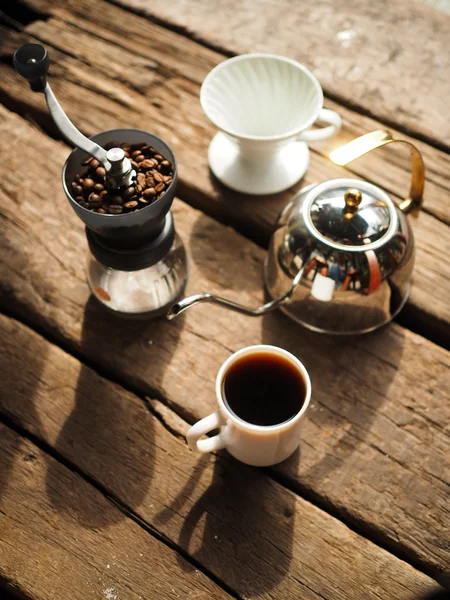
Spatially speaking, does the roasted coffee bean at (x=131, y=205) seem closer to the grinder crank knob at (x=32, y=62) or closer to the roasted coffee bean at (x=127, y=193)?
the roasted coffee bean at (x=127, y=193)

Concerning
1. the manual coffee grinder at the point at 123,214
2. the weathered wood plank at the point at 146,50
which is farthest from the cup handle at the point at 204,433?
the weathered wood plank at the point at 146,50

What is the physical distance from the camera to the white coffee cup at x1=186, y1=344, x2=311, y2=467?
758 millimetres

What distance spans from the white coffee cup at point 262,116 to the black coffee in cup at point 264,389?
1.28 feet

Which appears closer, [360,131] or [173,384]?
[173,384]

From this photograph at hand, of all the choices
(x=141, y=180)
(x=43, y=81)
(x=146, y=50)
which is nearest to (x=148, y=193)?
(x=141, y=180)

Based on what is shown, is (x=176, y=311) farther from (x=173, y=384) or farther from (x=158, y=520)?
(x=158, y=520)

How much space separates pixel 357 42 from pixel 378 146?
608mm

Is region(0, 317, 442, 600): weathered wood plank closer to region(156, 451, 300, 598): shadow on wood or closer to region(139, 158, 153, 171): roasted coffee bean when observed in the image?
region(156, 451, 300, 598): shadow on wood

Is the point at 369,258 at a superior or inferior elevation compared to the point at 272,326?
superior

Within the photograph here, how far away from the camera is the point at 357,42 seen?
131 centimetres

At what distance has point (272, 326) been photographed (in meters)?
0.98

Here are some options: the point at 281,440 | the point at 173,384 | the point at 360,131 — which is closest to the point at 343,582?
the point at 281,440

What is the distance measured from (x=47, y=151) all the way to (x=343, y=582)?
916 mm

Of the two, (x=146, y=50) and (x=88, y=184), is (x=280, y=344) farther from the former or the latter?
(x=146, y=50)
